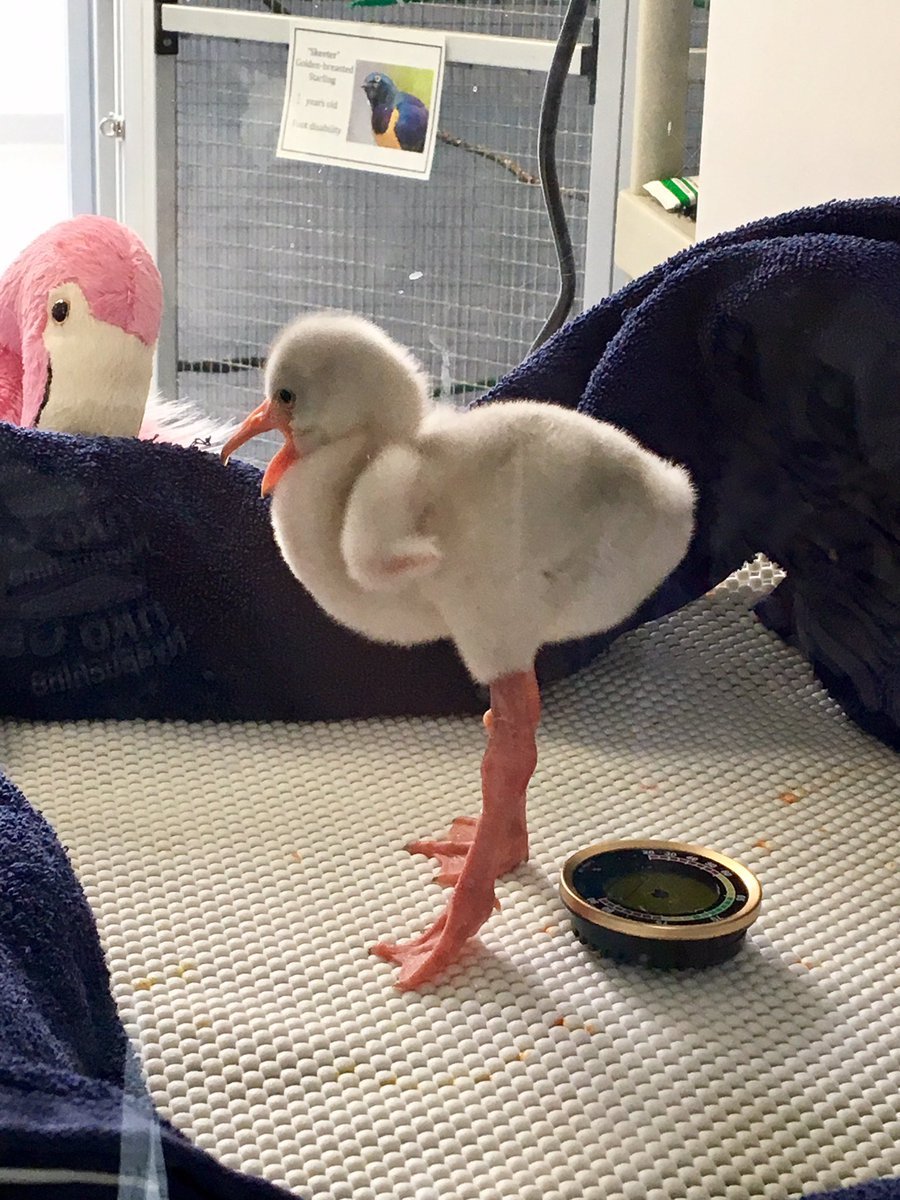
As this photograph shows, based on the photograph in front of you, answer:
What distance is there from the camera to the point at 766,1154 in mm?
597

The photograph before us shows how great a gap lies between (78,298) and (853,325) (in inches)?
21.3

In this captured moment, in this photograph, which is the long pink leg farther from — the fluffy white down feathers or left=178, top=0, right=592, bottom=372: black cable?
left=178, top=0, right=592, bottom=372: black cable

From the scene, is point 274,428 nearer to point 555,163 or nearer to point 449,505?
point 449,505

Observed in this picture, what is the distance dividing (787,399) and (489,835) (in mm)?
343

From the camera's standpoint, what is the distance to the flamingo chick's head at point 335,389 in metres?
0.64

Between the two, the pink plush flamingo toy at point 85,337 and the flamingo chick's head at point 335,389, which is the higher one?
the flamingo chick's head at point 335,389

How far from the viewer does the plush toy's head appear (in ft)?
3.35

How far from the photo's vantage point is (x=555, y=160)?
1447mm

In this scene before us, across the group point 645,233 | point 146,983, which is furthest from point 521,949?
point 645,233

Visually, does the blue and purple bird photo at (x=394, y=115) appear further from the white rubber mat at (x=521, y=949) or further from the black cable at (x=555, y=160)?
the white rubber mat at (x=521, y=949)

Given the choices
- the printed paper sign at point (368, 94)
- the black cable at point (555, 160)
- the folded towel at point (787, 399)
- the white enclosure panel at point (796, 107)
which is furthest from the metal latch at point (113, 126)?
the folded towel at point (787, 399)

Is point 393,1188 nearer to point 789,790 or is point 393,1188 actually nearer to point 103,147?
point 789,790

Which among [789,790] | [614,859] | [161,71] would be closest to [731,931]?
[614,859]

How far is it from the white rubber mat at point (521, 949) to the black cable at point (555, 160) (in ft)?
1.60
